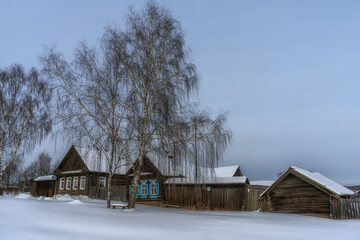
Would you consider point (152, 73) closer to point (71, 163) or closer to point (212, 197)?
point (212, 197)

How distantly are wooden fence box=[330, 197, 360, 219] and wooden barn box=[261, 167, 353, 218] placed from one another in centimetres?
38

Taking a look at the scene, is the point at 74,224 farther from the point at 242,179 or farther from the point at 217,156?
the point at 242,179

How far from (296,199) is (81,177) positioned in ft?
82.3

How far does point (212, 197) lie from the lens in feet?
87.0

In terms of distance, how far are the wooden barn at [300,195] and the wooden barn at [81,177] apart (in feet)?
52.2

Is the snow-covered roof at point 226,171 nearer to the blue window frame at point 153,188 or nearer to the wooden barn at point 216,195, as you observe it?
the blue window frame at point 153,188

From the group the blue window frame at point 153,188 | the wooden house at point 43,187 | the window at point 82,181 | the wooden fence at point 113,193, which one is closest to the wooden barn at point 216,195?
the blue window frame at point 153,188

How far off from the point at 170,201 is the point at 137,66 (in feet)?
51.1

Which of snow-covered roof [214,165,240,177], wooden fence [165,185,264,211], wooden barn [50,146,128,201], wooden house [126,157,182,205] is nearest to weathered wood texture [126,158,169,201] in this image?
wooden house [126,157,182,205]

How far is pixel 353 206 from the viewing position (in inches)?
764


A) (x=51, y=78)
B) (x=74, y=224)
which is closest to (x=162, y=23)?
(x=51, y=78)

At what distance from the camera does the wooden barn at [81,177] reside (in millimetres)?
32719

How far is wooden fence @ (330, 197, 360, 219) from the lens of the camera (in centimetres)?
1931

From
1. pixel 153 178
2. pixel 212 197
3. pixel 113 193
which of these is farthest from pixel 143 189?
pixel 212 197
